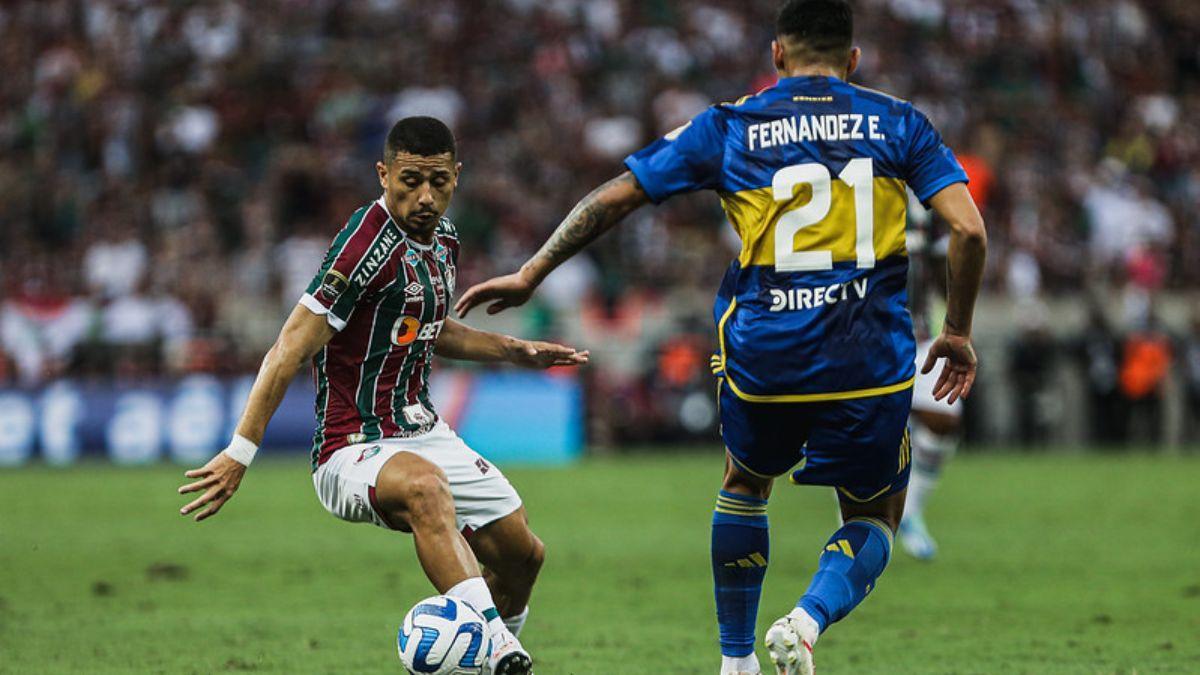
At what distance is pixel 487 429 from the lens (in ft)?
69.3

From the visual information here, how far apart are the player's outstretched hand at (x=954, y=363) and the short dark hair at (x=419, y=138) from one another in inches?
79.4

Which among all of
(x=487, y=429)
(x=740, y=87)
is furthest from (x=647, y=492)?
(x=740, y=87)

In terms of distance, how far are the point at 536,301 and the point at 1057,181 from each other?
8.36m

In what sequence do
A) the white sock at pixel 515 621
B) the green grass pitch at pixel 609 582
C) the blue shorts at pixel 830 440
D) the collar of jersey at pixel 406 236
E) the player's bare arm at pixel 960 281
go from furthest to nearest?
the green grass pitch at pixel 609 582 < the white sock at pixel 515 621 < the collar of jersey at pixel 406 236 < the blue shorts at pixel 830 440 < the player's bare arm at pixel 960 281

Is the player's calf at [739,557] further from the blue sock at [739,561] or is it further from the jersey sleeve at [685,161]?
the jersey sleeve at [685,161]

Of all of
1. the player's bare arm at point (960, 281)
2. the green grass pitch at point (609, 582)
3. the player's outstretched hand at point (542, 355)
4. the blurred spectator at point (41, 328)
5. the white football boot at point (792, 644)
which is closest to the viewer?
the white football boot at point (792, 644)

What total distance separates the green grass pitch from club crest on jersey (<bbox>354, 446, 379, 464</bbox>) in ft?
4.65

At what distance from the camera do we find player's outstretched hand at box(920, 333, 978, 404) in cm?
605

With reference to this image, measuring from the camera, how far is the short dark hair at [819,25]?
6027 mm

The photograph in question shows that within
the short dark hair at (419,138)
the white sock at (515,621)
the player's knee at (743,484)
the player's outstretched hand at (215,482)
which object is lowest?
the white sock at (515,621)

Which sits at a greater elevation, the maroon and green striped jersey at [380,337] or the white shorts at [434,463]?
the maroon and green striped jersey at [380,337]

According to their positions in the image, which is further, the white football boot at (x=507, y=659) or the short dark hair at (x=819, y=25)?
the short dark hair at (x=819, y=25)

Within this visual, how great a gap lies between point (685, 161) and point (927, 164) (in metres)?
0.86

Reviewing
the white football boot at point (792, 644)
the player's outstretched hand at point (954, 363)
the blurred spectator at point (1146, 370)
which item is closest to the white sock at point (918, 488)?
the player's outstretched hand at point (954, 363)
